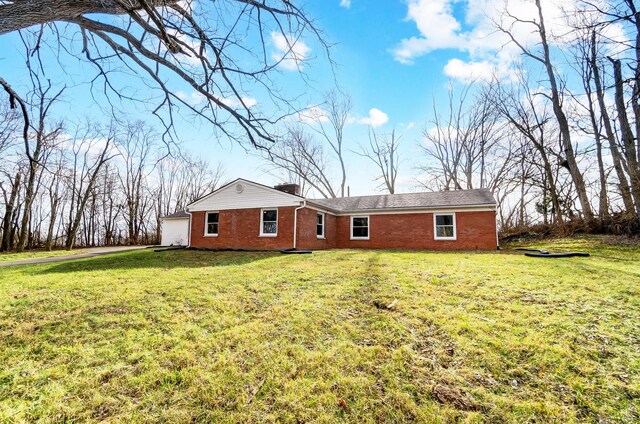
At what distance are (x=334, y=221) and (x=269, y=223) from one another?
450cm

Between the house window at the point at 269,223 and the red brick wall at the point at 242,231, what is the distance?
0.20 m

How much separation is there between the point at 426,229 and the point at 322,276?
1004 centimetres

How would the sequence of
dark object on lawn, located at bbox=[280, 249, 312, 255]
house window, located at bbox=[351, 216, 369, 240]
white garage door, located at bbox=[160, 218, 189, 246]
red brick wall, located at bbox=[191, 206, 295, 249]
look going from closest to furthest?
1. dark object on lawn, located at bbox=[280, 249, 312, 255]
2. red brick wall, located at bbox=[191, 206, 295, 249]
3. house window, located at bbox=[351, 216, 369, 240]
4. white garage door, located at bbox=[160, 218, 189, 246]

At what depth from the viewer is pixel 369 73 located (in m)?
5.65

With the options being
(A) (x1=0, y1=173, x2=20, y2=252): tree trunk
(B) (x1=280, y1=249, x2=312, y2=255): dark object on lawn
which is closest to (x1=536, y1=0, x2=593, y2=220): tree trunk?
(B) (x1=280, y1=249, x2=312, y2=255): dark object on lawn

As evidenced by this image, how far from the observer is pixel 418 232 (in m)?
15.0

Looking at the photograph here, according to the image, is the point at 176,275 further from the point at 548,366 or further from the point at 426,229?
the point at 426,229

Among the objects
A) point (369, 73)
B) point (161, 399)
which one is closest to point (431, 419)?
point (161, 399)

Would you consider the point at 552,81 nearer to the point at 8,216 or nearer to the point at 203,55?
the point at 203,55

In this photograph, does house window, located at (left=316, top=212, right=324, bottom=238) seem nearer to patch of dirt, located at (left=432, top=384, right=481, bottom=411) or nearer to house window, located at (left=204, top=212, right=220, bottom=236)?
house window, located at (left=204, top=212, right=220, bottom=236)

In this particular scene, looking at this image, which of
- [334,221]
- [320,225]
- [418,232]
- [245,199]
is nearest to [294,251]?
[320,225]

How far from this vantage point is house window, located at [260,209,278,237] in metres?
13.9

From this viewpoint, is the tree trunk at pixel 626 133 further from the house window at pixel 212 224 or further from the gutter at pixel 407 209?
the house window at pixel 212 224

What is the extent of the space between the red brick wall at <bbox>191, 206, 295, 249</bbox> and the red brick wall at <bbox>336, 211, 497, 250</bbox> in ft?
14.8
